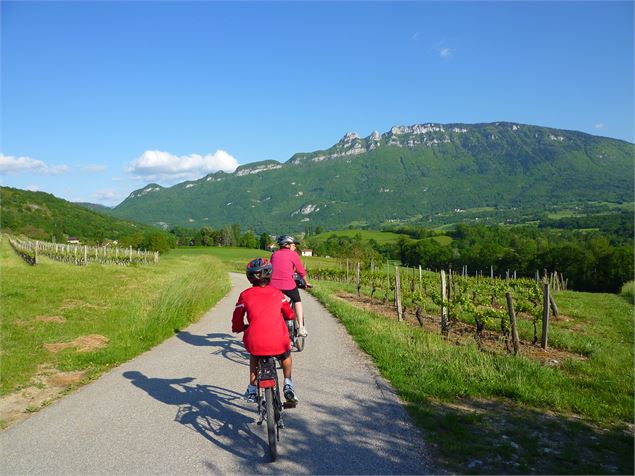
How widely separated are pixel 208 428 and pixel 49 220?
12513 cm

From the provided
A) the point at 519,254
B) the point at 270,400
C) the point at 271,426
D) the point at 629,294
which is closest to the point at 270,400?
the point at 270,400

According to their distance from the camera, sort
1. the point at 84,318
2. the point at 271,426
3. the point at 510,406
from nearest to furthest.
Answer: the point at 271,426 < the point at 510,406 < the point at 84,318

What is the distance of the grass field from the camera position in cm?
829

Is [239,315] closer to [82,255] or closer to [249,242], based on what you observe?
[82,255]

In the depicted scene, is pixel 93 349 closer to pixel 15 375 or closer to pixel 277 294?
pixel 15 375

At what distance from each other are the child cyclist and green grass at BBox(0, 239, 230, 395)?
393 centimetres

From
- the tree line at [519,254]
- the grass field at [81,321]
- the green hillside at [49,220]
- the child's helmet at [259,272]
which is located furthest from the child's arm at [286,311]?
the green hillside at [49,220]

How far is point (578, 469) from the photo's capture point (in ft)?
14.0

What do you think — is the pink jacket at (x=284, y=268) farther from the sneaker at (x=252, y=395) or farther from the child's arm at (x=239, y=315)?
the sneaker at (x=252, y=395)

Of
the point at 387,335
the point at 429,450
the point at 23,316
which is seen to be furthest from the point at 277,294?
the point at 23,316

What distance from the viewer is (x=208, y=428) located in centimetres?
526

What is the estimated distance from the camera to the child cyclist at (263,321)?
496 cm

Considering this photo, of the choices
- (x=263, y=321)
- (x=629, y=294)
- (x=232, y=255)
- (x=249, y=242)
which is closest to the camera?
(x=263, y=321)

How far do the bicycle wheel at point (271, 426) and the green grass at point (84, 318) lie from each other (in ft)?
14.3
